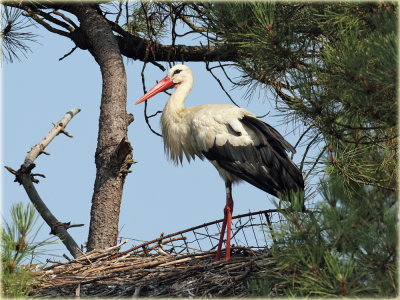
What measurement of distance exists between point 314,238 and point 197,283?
1230 millimetres

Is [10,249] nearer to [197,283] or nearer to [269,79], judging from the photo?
[197,283]

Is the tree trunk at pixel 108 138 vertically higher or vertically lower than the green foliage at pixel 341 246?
higher

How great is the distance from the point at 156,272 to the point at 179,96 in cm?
165

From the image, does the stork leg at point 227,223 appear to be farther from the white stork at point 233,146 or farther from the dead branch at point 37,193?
the dead branch at point 37,193

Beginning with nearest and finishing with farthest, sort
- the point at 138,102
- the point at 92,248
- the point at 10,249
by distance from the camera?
the point at 10,249
the point at 92,248
the point at 138,102

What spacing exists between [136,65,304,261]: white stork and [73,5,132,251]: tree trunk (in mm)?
434

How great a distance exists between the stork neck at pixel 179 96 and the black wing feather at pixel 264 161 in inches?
22.7

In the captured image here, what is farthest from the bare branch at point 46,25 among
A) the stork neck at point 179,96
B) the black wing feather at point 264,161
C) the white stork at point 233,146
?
the black wing feather at point 264,161

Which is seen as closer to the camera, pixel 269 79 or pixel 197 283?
pixel 197 283

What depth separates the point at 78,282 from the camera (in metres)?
4.81

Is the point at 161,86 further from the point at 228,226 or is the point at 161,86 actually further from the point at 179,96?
the point at 228,226

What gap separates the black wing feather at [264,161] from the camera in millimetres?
5371

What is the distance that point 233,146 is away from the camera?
5.54 m

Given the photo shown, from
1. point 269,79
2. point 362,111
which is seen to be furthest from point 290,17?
point 362,111
